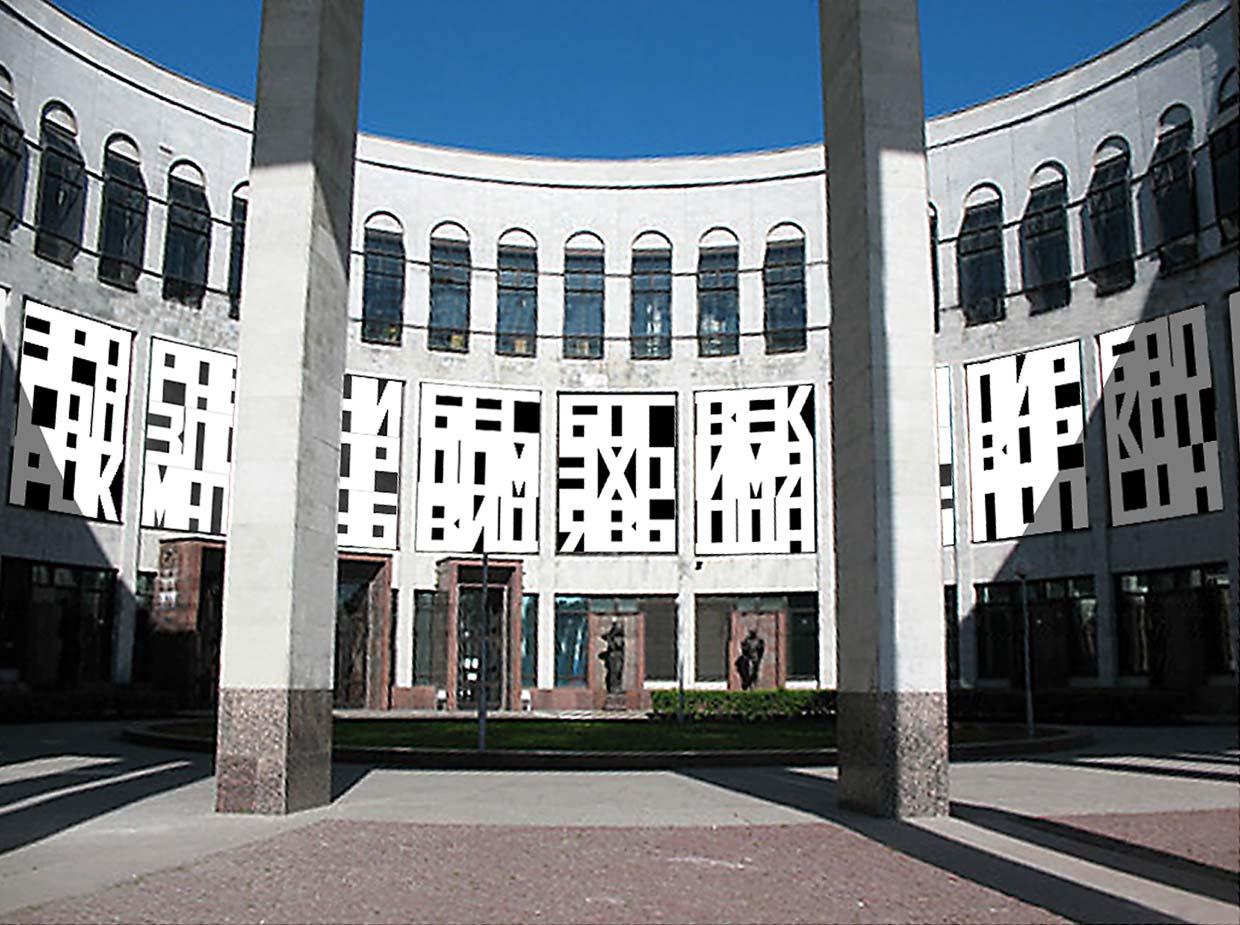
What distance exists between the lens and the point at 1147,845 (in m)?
10.2

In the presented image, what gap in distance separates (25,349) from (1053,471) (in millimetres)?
28625

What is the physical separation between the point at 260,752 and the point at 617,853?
4118 mm

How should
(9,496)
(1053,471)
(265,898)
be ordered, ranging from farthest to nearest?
1. (1053,471)
2. (9,496)
3. (265,898)

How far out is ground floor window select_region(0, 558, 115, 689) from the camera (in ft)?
106

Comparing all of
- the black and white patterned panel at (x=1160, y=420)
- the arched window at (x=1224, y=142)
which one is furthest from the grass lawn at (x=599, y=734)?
the arched window at (x=1224, y=142)

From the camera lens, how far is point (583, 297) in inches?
1740

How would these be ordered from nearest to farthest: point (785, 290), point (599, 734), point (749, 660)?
1. point (599, 734)
2. point (749, 660)
3. point (785, 290)

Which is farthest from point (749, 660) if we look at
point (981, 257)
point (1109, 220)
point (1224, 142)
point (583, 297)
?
point (1224, 142)

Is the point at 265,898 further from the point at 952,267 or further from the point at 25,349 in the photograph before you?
the point at 952,267

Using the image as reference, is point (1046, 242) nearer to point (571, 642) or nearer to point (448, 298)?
point (448, 298)

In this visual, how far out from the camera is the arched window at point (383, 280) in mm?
42344

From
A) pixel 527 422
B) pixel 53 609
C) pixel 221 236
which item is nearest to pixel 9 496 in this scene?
pixel 53 609

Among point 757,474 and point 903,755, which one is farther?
point 757,474

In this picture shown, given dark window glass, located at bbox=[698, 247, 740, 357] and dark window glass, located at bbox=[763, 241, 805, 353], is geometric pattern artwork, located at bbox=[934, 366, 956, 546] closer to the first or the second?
dark window glass, located at bbox=[763, 241, 805, 353]
